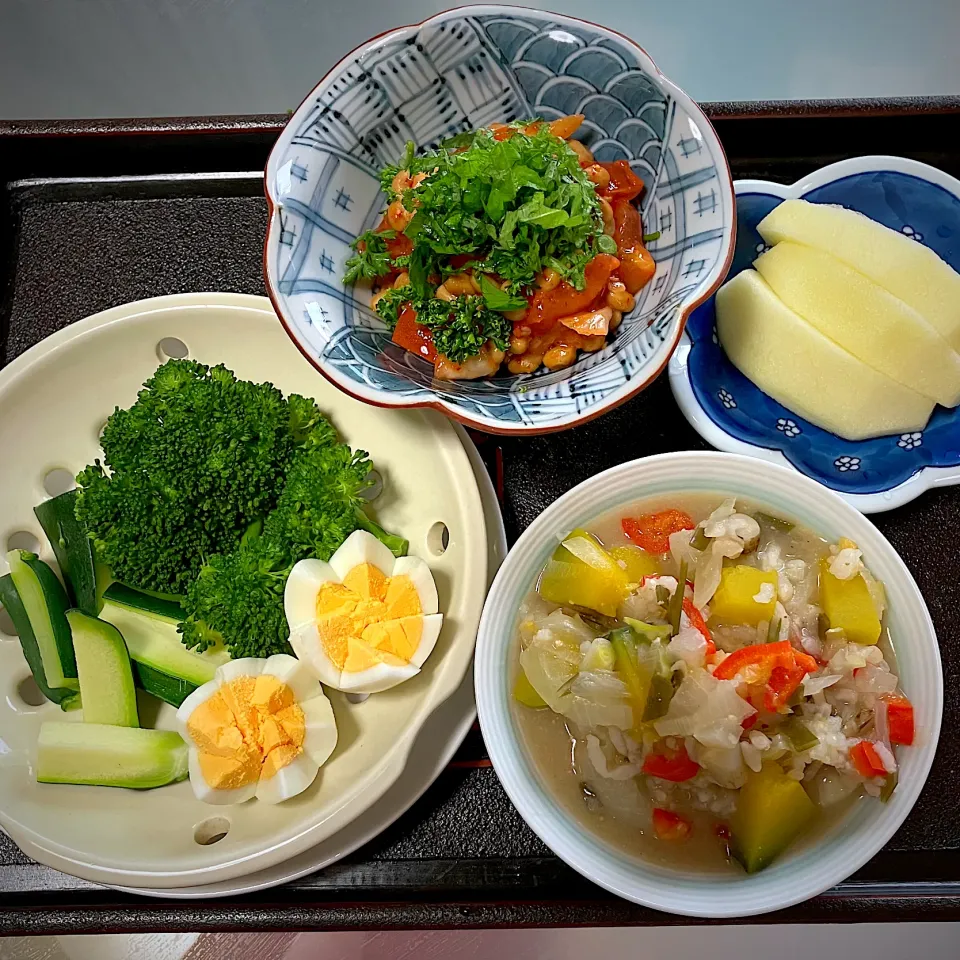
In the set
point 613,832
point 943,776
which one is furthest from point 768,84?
point 613,832

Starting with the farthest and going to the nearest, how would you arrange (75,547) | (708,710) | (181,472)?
1. (75,547)
2. (181,472)
3. (708,710)

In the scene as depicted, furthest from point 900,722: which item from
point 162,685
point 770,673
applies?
point 162,685

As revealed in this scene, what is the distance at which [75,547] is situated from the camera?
1771 millimetres

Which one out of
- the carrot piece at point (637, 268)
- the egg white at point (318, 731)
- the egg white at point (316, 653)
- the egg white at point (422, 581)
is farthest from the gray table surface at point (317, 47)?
the egg white at point (318, 731)

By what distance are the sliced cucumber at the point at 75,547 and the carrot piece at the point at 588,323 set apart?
1.11 meters

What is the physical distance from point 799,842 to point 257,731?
100cm

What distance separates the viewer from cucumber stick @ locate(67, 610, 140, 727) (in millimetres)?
1664

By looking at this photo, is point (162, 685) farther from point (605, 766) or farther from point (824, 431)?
point (824, 431)

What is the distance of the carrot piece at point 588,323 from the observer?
1564 mm

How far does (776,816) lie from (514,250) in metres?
1.08

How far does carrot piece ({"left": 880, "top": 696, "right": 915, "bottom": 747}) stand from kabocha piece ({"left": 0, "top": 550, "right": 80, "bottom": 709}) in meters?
1.58

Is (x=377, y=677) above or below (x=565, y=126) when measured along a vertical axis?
below

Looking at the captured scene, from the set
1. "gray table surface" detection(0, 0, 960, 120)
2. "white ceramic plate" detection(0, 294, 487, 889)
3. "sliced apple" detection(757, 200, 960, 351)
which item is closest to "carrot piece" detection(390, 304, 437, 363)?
"white ceramic plate" detection(0, 294, 487, 889)

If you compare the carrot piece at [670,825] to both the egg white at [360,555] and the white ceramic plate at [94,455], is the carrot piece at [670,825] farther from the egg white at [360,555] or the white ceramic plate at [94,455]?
the egg white at [360,555]
